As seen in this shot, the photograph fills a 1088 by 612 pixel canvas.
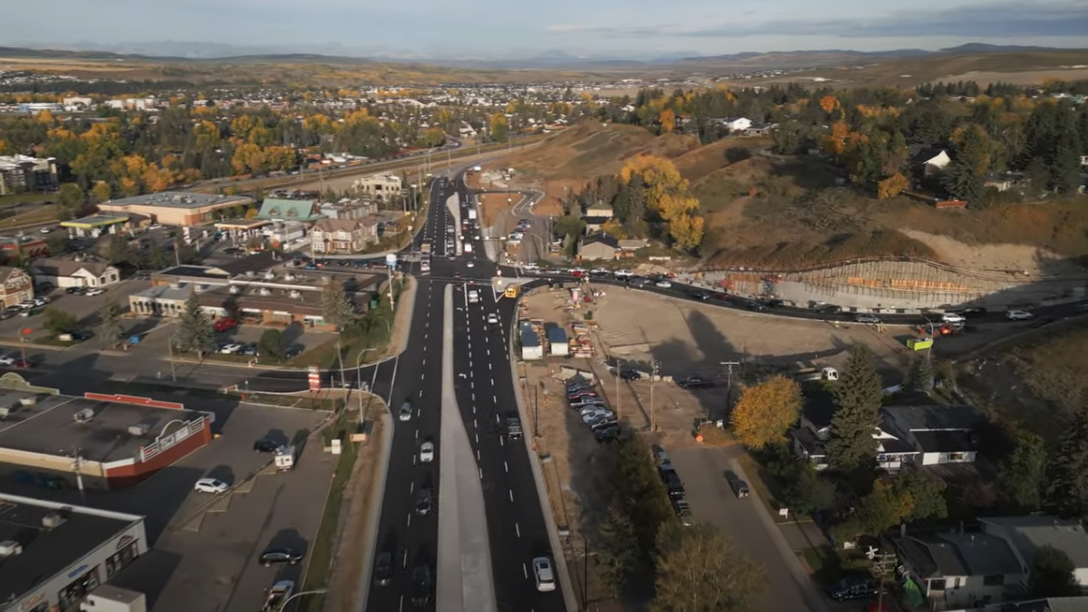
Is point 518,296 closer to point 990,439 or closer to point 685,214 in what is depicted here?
point 685,214

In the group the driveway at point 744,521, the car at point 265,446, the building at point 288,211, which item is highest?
the building at point 288,211

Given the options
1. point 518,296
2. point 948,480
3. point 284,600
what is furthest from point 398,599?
point 518,296

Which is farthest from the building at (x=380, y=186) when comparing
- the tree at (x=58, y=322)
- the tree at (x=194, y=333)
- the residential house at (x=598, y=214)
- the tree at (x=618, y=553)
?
the tree at (x=618, y=553)

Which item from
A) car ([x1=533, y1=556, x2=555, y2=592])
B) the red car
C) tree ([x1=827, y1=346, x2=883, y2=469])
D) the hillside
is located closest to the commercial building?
the red car

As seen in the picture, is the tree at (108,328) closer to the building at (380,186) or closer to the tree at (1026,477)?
the tree at (1026,477)

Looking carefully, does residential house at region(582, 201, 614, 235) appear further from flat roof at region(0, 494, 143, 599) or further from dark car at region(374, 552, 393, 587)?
flat roof at region(0, 494, 143, 599)

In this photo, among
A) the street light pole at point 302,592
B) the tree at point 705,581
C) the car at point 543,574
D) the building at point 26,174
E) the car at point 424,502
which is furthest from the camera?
the building at point 26,174
